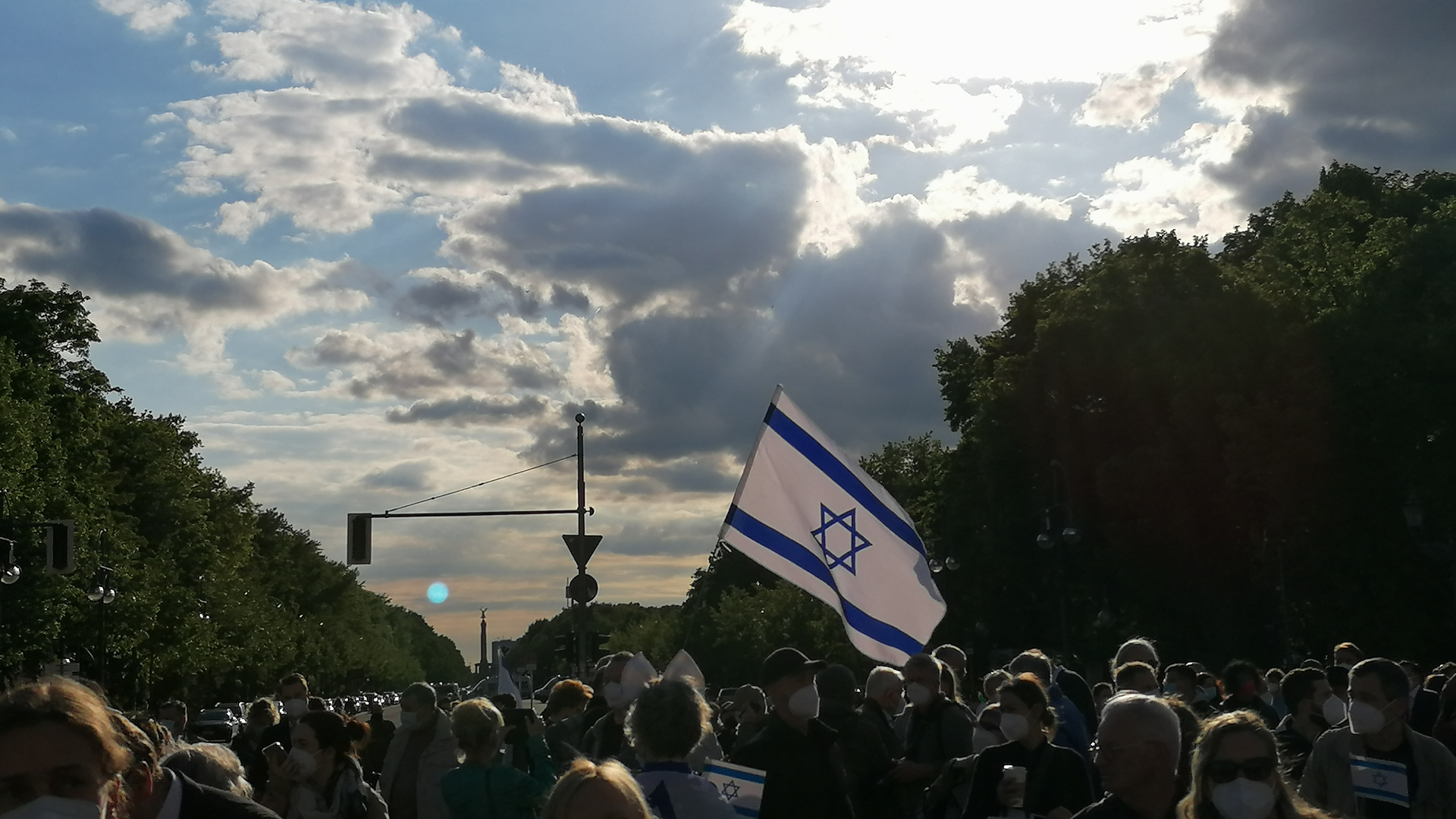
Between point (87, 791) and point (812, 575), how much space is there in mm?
A: 7395

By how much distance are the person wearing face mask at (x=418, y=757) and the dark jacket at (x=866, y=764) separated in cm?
241

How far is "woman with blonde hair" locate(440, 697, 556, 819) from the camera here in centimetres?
807

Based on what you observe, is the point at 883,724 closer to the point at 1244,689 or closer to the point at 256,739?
the point at 1244,689

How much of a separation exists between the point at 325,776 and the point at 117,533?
53440mm

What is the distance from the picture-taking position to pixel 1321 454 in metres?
34.6

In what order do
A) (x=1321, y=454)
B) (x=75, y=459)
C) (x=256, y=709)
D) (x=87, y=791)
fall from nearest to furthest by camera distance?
(x=87, y=791)
(x=256, y=709)
(x=1321, y=454)
(x=75, y=459)

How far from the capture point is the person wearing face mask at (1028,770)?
6840mm

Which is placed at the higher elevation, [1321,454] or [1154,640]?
[1321,454]

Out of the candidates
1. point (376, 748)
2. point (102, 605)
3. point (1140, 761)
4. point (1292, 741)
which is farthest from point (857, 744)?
point (102, 605)

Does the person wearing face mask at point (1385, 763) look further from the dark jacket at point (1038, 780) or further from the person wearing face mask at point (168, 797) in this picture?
the person wearing face mask at point (168, 797)

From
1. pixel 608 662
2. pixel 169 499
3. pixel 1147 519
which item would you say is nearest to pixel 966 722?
pixel 608 662

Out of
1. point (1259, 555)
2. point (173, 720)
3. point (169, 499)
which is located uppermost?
point (169, 499)

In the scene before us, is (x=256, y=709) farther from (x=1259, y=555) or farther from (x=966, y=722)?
(x=1259, y=555)

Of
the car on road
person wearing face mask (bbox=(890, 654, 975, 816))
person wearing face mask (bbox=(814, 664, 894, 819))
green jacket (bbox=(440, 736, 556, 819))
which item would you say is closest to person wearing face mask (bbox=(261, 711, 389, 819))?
green jacket (bbox=(440, 736, 556, 819))
